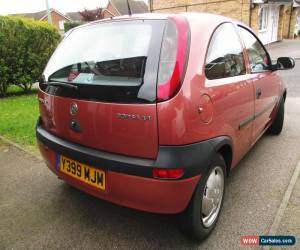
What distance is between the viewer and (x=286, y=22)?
989 inches

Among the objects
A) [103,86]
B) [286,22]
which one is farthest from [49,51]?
[286,22]

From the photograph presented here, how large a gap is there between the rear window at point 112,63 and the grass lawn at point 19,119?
2.16 m

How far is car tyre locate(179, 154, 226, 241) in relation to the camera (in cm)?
205

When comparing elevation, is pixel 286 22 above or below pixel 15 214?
above

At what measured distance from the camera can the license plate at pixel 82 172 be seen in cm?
207

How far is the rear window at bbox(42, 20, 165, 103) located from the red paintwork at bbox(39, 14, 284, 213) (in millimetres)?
78

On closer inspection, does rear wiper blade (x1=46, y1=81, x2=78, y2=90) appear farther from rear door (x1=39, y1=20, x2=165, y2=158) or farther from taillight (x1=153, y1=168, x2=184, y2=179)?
taillight (x1=153, y1=168, x2=184, y2=179)

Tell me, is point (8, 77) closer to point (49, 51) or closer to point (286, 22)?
point (49, 51)

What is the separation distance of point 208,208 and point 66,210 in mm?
1324

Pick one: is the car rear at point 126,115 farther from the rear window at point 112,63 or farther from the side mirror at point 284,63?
the side mirror at point 284,63

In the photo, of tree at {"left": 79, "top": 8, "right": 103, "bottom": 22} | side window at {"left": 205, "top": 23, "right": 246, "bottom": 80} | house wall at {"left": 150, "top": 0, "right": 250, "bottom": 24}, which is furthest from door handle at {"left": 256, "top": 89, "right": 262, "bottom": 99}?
tree at {"left": 79, "top": 8, "right": 103, "bottom": 22}

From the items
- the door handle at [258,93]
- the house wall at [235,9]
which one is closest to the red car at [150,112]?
the door handle at [258,93]

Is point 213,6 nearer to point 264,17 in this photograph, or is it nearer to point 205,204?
point 264,17

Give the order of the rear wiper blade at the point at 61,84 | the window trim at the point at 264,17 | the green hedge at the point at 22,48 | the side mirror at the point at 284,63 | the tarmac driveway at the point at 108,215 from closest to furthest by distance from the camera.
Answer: the rear wiper blade at the point at 61,84 → the tarmac driveway at the point at 108,215 → the side mirror at the point at 284,63 → the green hedge at the point at 22,48 → the window trim at the point at 264,17
